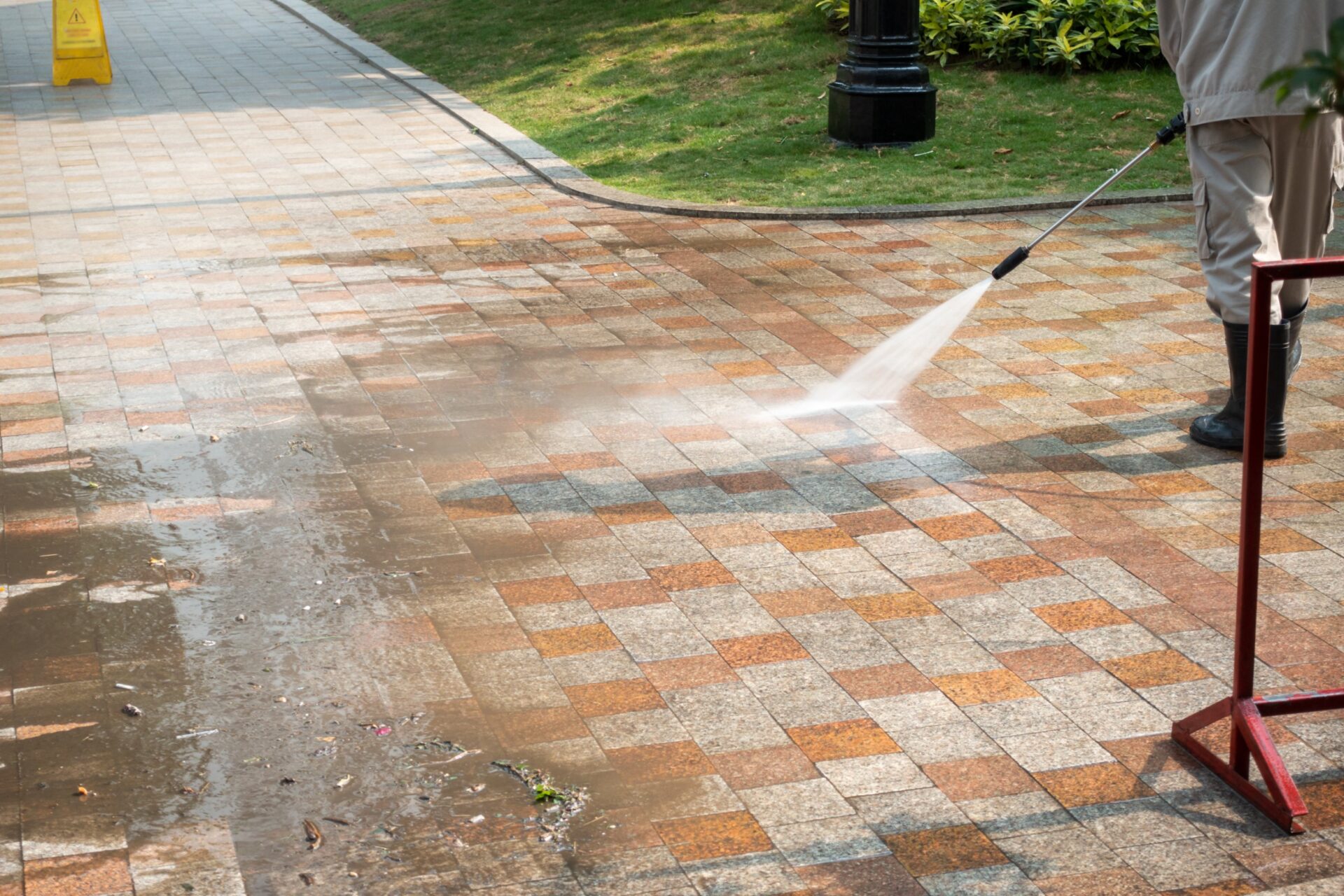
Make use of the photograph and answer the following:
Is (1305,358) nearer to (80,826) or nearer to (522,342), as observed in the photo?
(522,342)

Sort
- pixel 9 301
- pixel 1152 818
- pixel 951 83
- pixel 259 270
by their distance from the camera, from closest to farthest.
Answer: pixel 1152 818 < pixel 9 301 < pixel 259 270 < pixel 951 83

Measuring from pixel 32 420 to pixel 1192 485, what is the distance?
14.7 feet

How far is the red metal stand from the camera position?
3.31 metres

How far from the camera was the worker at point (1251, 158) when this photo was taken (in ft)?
16.6

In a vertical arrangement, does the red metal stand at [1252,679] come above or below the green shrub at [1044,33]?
below

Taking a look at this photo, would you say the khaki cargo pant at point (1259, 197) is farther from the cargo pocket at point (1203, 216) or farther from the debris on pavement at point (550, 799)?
the debris on pavement at point (550, 799)

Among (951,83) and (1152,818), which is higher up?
(951,83)

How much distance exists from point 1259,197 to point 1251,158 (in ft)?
0.45

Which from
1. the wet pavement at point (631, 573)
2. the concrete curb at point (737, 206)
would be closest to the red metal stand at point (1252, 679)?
the wet pavement at point (631, 573)

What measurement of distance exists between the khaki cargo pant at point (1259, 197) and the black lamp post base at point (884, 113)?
231 inches

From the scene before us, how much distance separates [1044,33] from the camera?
13.4m

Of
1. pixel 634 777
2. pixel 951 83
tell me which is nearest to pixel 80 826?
pixel 634 777

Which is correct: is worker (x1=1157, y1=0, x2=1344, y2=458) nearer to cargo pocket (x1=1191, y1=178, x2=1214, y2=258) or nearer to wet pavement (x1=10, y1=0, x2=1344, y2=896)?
cargo pocket (x1=1191, y1=178, x2=1214, y2=258)

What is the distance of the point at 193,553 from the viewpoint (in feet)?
15.9
